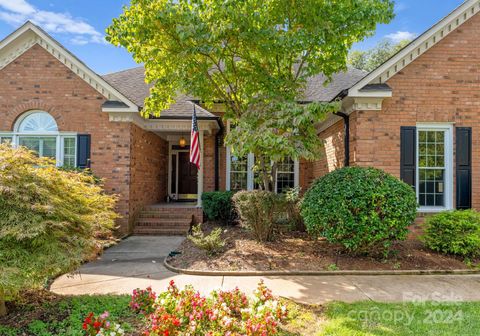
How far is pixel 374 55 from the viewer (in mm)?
28562

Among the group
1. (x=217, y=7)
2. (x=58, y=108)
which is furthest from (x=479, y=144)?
(x=58, y=108)

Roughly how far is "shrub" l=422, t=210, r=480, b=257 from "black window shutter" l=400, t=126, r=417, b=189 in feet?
4.12

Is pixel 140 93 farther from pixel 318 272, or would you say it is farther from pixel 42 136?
pixel 318 272

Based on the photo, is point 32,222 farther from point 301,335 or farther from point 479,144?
point 479,144

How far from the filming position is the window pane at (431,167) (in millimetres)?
7812

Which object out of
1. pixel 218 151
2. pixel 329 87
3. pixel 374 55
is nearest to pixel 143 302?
pixel 218 151

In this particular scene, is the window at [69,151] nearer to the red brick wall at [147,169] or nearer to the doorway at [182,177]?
the red brick wall at [147,169]

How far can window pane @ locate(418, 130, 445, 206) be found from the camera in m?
7.81

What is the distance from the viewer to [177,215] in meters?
10.2

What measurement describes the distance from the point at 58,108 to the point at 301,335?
901cm

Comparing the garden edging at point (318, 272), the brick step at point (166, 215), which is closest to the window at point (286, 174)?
the brick step at point (166, 215)

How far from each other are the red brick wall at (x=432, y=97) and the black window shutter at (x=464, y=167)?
0.15 meters

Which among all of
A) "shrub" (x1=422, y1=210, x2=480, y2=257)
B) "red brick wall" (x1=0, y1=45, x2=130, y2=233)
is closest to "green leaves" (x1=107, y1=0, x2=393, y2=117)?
"red brick wall" (x1=0, y1=45, x2=130, y2=233)

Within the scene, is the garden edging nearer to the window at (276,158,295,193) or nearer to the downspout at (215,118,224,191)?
the downspout at (215,118,224,191)
